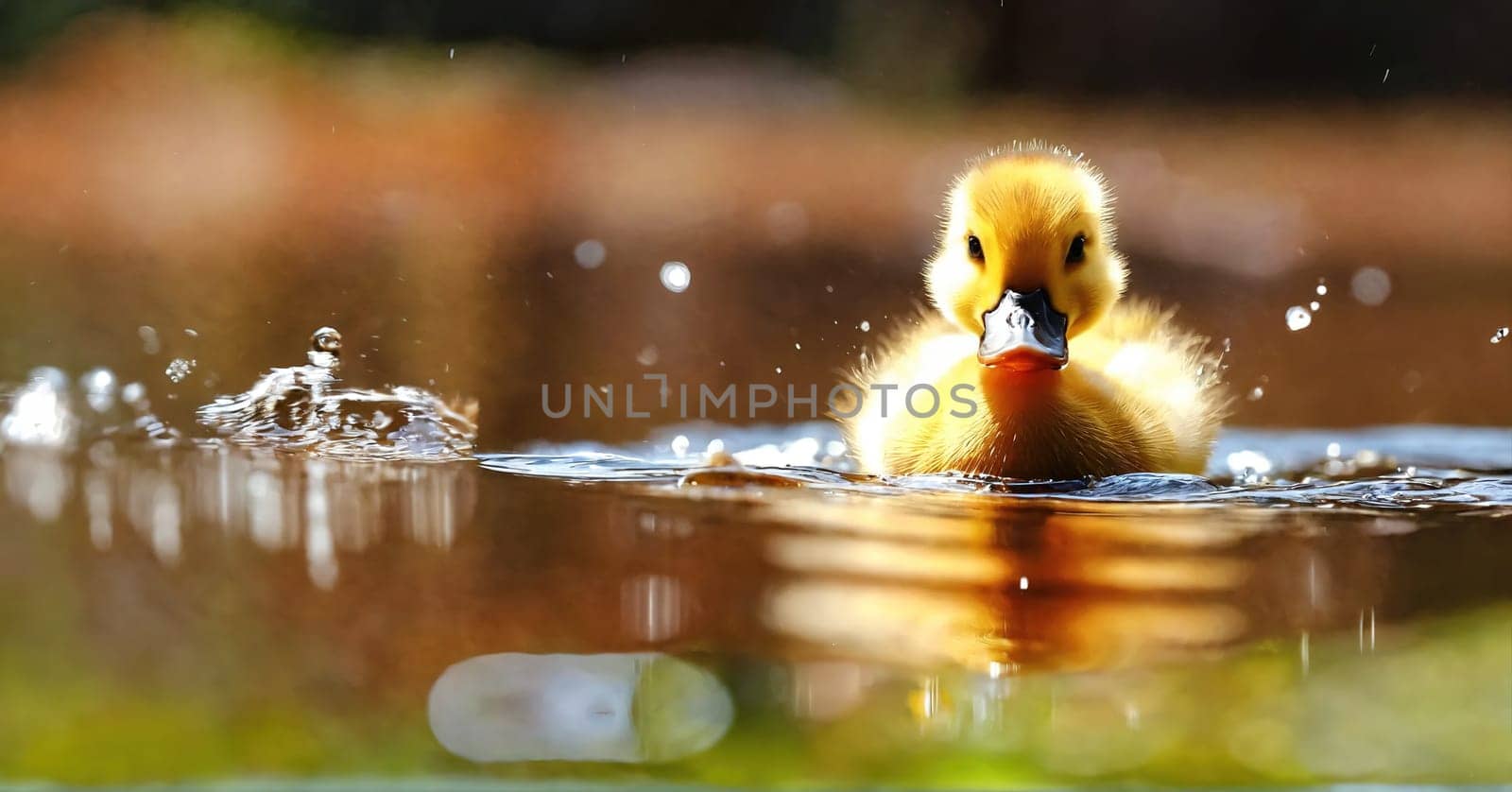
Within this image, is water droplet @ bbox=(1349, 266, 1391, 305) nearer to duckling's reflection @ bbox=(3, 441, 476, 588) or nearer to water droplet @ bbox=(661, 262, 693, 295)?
water droplet @ bbox=(661, 262, 693, 295)

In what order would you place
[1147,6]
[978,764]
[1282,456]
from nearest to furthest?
[978,764] → [1282,456] → [1147,6]

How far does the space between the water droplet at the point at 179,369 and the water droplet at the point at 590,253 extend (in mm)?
493

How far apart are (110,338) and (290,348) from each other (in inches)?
5.9

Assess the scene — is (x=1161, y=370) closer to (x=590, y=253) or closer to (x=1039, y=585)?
(x=1039, y=585)

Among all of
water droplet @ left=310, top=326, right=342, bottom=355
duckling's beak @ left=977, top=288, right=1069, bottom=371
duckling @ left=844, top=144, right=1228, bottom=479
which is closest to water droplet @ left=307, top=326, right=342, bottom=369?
water droplet @ left=310, top=326, right=342, bottom=355

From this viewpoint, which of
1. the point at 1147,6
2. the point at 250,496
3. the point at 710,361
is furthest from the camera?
the point at 1147,6

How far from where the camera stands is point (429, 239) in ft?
4.60

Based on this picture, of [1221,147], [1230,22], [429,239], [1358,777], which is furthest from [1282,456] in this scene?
[429,239]

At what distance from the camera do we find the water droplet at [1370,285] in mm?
1671

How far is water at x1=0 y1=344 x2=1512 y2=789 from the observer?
574 millimetres

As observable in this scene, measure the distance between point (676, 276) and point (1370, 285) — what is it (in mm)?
899

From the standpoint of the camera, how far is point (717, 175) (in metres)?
1.62

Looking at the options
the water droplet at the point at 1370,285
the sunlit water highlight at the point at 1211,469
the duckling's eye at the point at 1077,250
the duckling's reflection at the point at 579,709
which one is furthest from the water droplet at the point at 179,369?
the water droplet at the point at 1370,285

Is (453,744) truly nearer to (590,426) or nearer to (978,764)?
(978,764)
